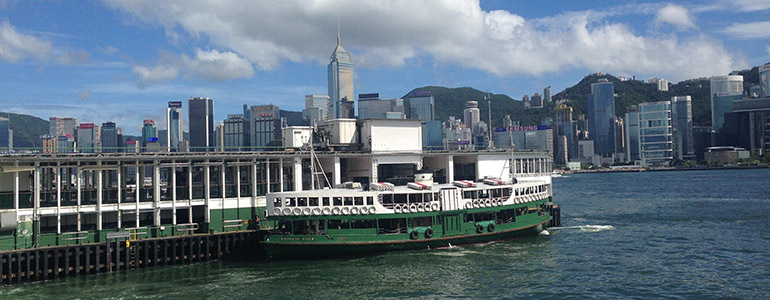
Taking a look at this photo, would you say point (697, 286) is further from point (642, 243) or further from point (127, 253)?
point (127, 253)

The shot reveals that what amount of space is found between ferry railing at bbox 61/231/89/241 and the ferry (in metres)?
11.3

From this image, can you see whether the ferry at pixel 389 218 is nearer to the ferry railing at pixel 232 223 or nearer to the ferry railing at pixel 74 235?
the ferry railing at pixel 232 223

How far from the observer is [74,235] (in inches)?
1474

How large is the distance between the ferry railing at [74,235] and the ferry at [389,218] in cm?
1132

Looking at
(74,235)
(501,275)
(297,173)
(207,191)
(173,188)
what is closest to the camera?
(501,275)

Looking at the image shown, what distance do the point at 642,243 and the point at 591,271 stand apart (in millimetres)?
11907

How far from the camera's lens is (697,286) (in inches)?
1256

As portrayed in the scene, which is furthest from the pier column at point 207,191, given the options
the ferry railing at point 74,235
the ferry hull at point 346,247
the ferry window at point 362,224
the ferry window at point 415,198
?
the ferry window at point 415,198

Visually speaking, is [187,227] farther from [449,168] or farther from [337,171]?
[449,168]

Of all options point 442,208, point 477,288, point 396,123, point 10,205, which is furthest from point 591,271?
point 10,205

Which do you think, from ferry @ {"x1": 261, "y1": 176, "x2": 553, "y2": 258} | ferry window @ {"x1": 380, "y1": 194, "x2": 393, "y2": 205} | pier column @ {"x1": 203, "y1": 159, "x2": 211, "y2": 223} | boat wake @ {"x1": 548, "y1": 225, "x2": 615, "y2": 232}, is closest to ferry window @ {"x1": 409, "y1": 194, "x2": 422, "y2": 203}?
ferry @ {"x1": 261, "y1": 176, "x2": 553, "y2": 258}

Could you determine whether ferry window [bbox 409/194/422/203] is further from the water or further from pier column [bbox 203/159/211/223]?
pier column [bbox 203/159/211/223]

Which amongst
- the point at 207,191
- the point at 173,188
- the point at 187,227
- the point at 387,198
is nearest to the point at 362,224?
the point at 387,198

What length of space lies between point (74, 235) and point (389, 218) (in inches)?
814
